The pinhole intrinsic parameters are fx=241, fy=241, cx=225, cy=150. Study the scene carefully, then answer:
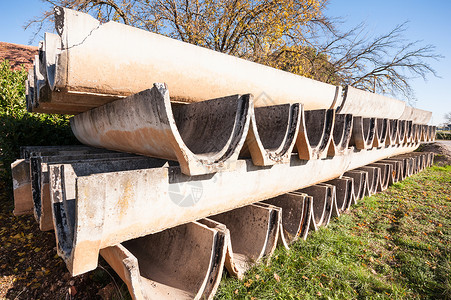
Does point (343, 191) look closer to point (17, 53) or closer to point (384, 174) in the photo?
point (384, 174)

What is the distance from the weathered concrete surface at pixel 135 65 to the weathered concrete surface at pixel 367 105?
2094mm

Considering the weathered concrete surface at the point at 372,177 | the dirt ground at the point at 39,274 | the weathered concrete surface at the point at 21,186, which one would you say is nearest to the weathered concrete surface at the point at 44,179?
the weathered concrete surface at the point at 21,186

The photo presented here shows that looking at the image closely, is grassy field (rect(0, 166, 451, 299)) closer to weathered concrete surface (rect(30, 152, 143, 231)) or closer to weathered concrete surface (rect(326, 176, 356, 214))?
weathered concrete surface (rect(326, 176, 356, 214))

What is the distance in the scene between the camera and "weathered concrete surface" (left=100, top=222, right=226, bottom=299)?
1.69m

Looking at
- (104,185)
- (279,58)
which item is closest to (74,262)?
(104,185)

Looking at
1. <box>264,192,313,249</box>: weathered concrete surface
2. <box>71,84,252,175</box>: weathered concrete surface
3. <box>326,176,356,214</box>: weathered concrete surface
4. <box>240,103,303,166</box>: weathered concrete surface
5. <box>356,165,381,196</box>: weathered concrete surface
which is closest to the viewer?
<box>71,84,252,175</box>: weathered concrete surface

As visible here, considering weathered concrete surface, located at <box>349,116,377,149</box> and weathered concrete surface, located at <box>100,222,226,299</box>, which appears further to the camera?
weathered concrete surface, located at <box>349,116,377,149</box>

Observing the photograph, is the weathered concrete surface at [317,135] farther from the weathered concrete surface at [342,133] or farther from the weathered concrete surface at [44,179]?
the weathered concrete surface at [44,179]

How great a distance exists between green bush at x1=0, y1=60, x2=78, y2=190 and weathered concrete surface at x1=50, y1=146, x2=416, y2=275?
365cm

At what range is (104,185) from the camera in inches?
48.4

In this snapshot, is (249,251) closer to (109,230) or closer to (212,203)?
(212,203)

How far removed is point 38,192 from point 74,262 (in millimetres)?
1000

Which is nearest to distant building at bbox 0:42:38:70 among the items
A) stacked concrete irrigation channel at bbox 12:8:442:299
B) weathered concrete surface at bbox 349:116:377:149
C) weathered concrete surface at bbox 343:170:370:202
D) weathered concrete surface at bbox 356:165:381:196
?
stacked concrete irrigation channel at bbox 12:8:442:299

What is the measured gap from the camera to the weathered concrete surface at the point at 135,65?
1.48 metres
